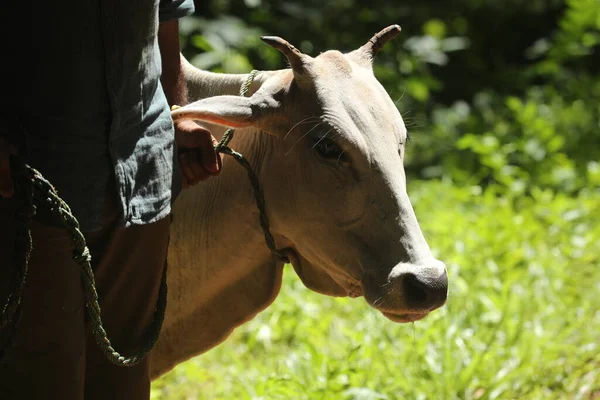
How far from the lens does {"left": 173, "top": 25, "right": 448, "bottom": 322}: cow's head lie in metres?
2.51

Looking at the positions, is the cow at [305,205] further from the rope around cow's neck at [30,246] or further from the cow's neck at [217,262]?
the rope around cow's neck at [30,246]

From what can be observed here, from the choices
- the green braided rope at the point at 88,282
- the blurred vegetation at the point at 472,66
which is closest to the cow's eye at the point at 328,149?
the green braided rope at the point at 88,282

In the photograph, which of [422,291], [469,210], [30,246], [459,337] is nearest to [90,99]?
[30,246]

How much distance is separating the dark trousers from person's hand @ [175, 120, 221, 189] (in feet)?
0.63

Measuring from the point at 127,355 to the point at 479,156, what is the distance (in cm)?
568

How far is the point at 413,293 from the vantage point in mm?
2475

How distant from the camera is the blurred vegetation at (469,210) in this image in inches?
170

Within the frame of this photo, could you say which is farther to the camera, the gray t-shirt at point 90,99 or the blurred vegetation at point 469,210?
the blurred vegetation at point 469,210

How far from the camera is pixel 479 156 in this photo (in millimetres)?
7680

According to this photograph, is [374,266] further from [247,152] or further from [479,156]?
[479,156]

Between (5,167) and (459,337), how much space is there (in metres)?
3.03

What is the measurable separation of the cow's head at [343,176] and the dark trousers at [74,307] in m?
0.43

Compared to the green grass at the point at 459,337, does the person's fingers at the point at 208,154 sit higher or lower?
higher

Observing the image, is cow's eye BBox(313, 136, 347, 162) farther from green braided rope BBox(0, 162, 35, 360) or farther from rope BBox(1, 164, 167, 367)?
green braided rope BBox(0, 162, 35, 360)
